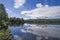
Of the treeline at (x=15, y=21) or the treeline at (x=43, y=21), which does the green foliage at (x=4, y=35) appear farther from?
the treeline at (x=43, y=21)

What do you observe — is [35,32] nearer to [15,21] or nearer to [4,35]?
[15,21]

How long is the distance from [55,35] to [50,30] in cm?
12

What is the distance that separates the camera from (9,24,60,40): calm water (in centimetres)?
263

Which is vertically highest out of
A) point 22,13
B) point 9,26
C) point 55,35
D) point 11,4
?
point 11,4

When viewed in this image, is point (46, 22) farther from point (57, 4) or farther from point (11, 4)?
point (11, 4)

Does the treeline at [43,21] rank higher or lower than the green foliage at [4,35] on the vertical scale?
higher

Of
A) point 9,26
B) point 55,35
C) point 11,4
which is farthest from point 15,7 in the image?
point 55,35

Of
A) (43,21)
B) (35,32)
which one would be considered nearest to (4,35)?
(35,32)

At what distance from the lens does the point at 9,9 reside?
8.92ft

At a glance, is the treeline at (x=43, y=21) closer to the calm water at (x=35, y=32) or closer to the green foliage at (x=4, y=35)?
the calm water at (x=35, y=32)

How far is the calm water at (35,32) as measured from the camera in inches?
104

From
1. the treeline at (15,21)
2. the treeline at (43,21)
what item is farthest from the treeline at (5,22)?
the treeline at (43,21)

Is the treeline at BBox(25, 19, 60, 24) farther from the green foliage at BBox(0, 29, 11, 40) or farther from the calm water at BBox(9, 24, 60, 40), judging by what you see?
the green foliage at BBox(0, 29, 11, 40)

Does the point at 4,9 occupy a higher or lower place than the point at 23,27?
higher
